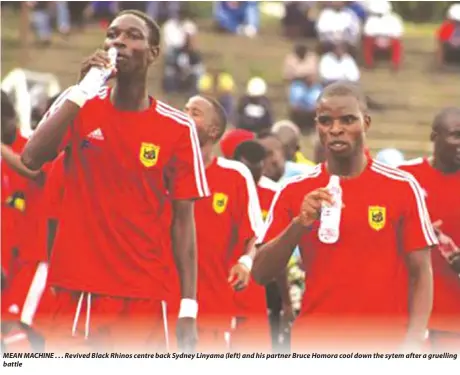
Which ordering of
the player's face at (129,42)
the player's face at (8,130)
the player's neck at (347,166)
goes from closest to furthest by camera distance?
the player's neck at (347,166) < the player's face at (129,42) < the player's face at (8,130)

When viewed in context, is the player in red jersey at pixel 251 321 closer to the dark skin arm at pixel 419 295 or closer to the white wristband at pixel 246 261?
the white wristband at pixel 246 261

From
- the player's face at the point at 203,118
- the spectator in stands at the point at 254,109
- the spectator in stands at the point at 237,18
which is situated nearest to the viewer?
the player's face at the point at 203,118

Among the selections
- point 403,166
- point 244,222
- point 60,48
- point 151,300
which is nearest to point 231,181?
point 244,222

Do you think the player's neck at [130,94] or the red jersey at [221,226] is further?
the red jersey at [221,226]

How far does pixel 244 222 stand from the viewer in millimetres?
11289

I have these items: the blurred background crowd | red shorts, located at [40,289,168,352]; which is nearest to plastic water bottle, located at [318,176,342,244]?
red shorts, located at [40,289,168,352]

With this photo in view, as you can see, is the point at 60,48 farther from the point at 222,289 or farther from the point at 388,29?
the point at 222,289

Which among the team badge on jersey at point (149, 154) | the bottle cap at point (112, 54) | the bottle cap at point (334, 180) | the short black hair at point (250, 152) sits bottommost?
the bottle cap at point (334, 180)

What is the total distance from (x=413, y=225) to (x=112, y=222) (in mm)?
1474

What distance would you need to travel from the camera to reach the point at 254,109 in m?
24.7

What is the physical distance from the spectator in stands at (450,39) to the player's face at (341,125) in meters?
20.8

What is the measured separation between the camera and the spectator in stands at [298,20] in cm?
3116

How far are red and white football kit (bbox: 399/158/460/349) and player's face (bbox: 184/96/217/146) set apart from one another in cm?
145

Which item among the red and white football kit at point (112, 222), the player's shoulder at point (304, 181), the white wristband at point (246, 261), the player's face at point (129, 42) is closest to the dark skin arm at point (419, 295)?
the player's shoulder at point (304, 181)
